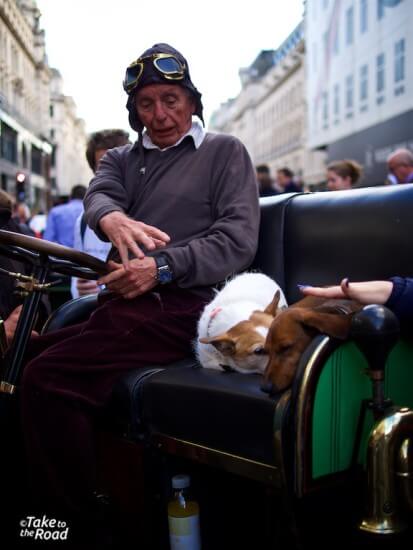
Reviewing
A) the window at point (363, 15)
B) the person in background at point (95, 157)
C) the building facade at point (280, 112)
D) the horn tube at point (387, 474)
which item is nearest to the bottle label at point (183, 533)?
the horn tube at point (387, 474)

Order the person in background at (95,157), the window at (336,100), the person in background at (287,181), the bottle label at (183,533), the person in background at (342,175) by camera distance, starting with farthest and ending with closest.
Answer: the window at (336,100)
the person in background at (287,181)
the person in background at (342,175)
the person in background at (95,157)
the bottle label at (183,533)

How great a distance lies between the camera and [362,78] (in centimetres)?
1905

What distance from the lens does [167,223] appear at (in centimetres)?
295

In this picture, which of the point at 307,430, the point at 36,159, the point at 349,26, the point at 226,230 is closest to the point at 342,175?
the point at 226,230

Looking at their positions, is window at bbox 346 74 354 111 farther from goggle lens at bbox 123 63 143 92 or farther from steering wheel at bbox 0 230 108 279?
steering wheel at bbox 0 230 108 279

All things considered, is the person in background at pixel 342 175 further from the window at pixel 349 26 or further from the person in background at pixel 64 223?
the window at pixel 349 26

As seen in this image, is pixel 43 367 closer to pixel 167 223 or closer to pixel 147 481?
pixel 147 481

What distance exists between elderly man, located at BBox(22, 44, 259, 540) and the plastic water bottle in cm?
31

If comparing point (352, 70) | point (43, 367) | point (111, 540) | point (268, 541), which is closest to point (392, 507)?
point (268, 541)

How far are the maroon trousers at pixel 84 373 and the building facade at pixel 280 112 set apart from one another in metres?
36.0

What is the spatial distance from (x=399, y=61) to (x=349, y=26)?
3099 millimetres

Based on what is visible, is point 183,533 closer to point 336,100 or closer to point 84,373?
point 84,373

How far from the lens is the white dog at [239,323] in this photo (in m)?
2.51

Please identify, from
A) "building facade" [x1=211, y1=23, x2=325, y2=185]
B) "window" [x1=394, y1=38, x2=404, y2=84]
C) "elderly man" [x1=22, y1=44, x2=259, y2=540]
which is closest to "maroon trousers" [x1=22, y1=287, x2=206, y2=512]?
"elderly man" [x1=22, y1=44, x2=259, y2=540]
